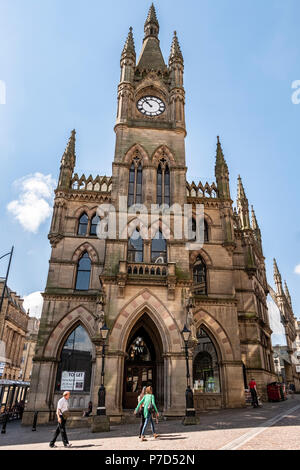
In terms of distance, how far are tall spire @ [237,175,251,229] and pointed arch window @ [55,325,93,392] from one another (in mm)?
17868

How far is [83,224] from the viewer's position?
2802 centimetres

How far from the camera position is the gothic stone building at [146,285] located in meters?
20.2

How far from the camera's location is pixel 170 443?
33.1ft

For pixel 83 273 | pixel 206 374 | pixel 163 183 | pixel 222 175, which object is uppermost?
pixel 222 175

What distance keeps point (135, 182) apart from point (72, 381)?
14.7 metres

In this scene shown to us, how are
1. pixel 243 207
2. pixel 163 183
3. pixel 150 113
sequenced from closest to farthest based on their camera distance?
pixel 163 183 → pixel 150 113 → pixel 243 207

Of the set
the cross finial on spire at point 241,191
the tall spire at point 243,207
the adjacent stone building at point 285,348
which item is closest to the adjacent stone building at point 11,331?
the tall spire at point 243,207

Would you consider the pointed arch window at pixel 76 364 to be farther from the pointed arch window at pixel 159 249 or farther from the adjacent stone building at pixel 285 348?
the adjacent stone building at pixel 285 348

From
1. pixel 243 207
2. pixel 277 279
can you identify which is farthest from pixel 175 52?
pixel 277 279

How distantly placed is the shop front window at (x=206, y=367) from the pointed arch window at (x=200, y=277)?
9.69 ft

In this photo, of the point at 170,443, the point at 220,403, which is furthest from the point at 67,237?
the point at 170,443

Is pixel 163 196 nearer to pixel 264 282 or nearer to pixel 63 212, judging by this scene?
pixel 63 212

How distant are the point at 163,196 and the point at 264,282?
2008cm

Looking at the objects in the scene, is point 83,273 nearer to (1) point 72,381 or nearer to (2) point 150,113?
(1) point 72,381
